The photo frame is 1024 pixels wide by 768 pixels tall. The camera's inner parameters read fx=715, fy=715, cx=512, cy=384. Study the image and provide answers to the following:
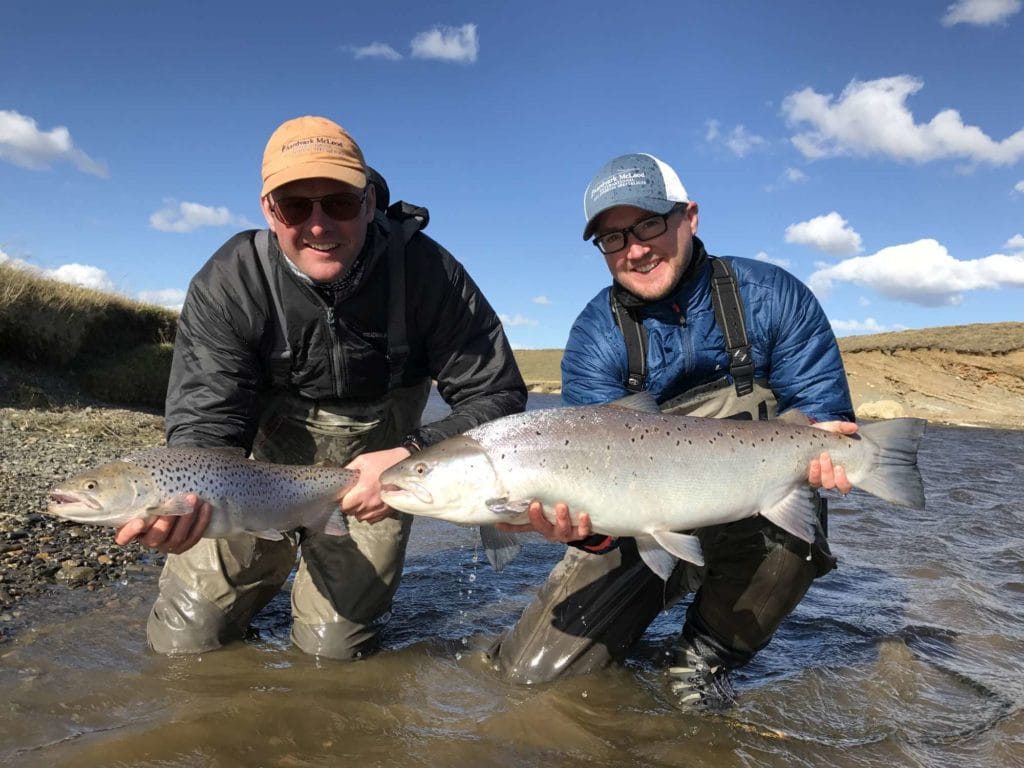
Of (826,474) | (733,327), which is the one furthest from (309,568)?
(826,474)

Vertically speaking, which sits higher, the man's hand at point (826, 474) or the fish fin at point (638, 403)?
the fish fin at point (638, 403)

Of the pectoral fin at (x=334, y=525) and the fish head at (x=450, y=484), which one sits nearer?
the fish head at (x=450, y=484)

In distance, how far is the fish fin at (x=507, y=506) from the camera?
321cm

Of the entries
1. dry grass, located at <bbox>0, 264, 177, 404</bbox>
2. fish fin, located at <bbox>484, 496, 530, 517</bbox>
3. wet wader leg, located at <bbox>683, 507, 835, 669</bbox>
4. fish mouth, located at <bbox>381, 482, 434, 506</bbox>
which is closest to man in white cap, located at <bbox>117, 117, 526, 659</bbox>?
fish mouth, located at <bbox>381, 482, 434, 506</bbox>

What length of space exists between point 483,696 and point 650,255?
2533 millimetres

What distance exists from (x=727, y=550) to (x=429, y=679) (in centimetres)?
181

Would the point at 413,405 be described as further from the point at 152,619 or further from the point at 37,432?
the point at 37,432

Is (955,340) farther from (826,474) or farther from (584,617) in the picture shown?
(584,617)

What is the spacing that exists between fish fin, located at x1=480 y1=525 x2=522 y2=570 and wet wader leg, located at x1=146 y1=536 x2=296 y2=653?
149 cm

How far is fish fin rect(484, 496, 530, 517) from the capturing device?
3213mm

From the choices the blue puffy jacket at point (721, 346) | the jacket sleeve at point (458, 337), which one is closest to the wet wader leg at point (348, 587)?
the jacket sleeve at point (458, 337)

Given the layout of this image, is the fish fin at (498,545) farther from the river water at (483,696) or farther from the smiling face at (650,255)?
the smiling face at (650,255)

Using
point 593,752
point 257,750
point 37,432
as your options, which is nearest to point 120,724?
point 257,750

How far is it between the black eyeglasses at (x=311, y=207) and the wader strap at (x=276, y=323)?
0.39m
